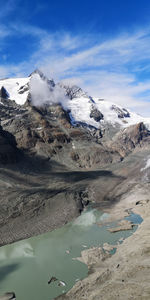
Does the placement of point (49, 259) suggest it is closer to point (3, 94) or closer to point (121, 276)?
point (121, 276)

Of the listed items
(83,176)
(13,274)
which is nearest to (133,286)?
(13,274)

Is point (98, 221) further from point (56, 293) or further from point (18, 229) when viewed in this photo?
point (56, 293)

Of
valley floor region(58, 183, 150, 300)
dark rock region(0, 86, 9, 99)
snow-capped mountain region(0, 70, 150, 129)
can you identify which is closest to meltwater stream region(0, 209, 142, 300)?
valley floor region(58, 183, 150, 300)

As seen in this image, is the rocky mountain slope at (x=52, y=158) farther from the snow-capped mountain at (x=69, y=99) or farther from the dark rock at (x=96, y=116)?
the snow-capped mountain at (x=69, y=99)

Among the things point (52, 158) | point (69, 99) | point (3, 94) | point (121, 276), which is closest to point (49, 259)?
point (121, 276)

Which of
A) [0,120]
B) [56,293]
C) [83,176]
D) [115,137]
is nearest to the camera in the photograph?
[56,293]

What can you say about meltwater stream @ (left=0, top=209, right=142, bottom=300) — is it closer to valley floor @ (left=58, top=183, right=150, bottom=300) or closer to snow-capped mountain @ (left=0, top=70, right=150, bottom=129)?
valley floor @ (left=58, top=183, right=150, bottom=300)

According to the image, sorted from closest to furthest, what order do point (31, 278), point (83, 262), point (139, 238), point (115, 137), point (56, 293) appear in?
point (56, 293), point (31, 278), point (83, 262), point (139, 238), point (115, 137)
